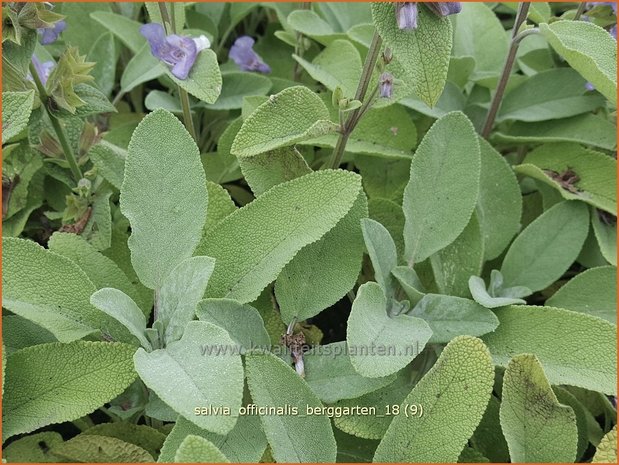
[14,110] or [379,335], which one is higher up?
[14,110]

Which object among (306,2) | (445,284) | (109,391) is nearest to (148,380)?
(109,391)

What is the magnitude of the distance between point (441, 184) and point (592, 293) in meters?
0.28

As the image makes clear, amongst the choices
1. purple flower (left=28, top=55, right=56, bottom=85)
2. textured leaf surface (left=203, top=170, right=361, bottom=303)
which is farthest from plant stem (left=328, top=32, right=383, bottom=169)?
purple flower (left=28, top=55, right=56, bottom=85)

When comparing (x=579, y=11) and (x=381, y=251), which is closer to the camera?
(x=381, y=251)

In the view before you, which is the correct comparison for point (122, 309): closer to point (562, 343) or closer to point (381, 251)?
point (381, 251)

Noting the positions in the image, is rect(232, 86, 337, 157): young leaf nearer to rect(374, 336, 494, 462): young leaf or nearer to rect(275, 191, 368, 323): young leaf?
rect(275, 191, 368, 323): young leaf

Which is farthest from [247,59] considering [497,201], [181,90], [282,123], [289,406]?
[289,406]

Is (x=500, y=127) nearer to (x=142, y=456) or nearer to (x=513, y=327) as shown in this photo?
(x=513, y=327)

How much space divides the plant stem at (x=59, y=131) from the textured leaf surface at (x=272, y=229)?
0.28 m

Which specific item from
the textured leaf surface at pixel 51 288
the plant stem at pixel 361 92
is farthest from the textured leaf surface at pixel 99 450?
the plant stem at pixel 361 92

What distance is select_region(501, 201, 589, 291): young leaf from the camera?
3.71 ft

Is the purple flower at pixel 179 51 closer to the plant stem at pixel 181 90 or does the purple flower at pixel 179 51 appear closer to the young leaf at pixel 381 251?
the plant stem at pixel 181 90

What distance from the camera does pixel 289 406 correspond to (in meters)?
0.84

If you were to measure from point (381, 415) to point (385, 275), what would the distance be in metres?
0.18
